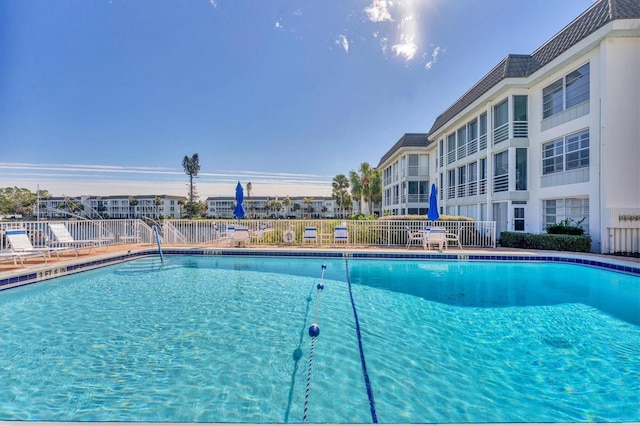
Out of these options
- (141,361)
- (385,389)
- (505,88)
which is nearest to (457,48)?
(505,88)

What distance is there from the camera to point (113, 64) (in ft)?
49.4

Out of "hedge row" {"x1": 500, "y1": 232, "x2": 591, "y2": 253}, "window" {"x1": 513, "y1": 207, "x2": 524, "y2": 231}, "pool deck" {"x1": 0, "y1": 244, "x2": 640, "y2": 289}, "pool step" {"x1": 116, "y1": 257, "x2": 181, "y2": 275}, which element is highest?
"window" {"x1": 513, "y1": 207, "x2": 524, "y2": 231}

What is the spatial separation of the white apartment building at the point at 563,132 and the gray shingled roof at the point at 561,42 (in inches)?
1.6

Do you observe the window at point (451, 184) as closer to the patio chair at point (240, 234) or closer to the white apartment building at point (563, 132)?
the white apartment building at point (563, 132)

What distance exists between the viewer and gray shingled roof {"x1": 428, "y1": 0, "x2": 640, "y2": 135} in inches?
366

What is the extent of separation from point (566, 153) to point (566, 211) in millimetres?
2337

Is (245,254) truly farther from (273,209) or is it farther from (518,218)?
(273,209)

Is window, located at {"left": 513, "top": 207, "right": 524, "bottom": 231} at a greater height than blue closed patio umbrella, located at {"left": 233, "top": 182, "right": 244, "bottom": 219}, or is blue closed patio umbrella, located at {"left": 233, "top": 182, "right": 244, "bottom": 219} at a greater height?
blue closed patio umbrella, located at {"left": 233, "top": 182, "right": 244, "bottom": 219}

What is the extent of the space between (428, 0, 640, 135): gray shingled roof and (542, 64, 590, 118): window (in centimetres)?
103

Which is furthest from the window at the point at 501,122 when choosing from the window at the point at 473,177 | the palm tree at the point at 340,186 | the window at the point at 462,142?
A: the palm tree at the point at 340,186

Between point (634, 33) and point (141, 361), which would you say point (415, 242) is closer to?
point (634, 33)

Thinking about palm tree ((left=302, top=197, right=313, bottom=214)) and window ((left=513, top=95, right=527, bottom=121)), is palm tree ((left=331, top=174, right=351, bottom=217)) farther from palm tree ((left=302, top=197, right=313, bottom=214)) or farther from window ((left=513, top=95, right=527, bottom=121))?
palm tree ((left=302, top=197, right=313, bottom=214))

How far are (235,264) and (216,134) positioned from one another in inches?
665

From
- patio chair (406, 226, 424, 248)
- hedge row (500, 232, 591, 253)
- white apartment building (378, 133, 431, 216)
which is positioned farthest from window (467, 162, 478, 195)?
white apartment building (378, 133, 431, 216)
